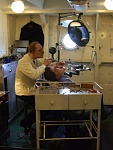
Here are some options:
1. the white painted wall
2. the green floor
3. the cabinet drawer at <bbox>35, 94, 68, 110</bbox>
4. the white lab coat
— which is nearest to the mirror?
the white lab coat

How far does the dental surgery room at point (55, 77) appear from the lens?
2.68m

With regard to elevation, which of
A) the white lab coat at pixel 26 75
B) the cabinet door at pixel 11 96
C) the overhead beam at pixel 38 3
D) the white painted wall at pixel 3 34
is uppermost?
the overhead beam at pixel 38 3

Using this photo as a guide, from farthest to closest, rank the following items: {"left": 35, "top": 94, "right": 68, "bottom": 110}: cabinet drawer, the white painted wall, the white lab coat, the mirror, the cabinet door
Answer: the white painted wall < the mirror < the cabinet door < the white lab coat < {"left": 35, "top": 94, "right": 68, "bottom": 110}: cabinet drawer

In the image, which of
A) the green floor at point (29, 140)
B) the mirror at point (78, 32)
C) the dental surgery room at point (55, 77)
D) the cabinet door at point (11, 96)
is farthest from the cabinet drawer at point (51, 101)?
the mirror at point (78, 32)

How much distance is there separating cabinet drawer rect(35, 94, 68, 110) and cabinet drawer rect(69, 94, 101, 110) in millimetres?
81

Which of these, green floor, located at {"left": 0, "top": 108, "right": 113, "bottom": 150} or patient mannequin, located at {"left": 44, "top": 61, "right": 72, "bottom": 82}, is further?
patient mannequin, located at {"left": 44, "top": 61, "right": 72, "bottom": 82}

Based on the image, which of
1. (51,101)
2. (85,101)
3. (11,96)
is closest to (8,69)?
(11,96)

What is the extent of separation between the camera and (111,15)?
459cm

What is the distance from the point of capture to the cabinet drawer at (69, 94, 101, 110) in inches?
98.0

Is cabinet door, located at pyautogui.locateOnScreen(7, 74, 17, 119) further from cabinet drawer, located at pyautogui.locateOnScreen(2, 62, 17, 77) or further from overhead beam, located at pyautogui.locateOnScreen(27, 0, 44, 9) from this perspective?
overhead beam, located at pyautogui.locateOnScreen(27, 0, 44, 9)

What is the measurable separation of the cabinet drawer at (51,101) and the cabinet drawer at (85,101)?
8 cm

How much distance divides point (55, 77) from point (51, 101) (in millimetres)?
862

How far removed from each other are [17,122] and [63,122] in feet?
3.07

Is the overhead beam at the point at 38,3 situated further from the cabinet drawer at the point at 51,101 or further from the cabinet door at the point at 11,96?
the cabinet drawer at the point at 51,101
